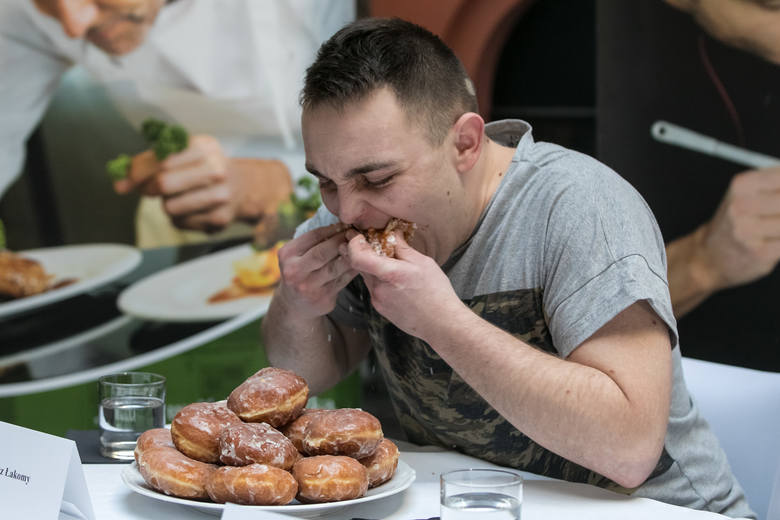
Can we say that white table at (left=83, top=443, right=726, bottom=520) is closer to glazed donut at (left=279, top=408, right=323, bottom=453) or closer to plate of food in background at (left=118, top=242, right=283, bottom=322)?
glazed donut at (left=279, top=408, right=323, bottom=453)

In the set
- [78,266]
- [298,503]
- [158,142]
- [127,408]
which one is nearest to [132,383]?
[127,408]

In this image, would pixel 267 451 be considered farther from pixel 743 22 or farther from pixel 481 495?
pixel 743 22

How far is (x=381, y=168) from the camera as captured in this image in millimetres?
1790

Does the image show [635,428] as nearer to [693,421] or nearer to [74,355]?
[693,421]

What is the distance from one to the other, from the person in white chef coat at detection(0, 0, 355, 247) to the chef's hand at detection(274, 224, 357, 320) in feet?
7.29

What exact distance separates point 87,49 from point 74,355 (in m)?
1.26

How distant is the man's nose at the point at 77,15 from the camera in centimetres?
386

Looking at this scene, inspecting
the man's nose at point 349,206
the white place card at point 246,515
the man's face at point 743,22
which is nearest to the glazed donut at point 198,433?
the white place card at point 246,515

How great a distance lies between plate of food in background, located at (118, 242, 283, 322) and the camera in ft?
13.5

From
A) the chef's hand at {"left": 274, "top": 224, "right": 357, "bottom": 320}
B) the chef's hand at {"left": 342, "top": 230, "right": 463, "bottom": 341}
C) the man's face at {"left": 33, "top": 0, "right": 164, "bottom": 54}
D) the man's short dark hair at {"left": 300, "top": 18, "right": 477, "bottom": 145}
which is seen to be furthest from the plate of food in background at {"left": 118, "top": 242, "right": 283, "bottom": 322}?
the chef's hand at {"left": 342, "top": 230, "right": 463, "bottom": 341}

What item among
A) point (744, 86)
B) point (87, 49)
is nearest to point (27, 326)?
point (87, 49)

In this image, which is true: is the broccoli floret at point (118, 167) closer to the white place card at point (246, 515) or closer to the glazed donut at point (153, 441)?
the glazed donut at point (153, 441)

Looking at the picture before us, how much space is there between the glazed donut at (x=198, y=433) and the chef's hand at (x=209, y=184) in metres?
2.73

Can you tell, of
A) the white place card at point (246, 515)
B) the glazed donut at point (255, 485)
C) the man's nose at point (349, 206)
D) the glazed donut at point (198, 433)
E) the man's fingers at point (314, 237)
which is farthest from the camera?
the man's fingers at point (314, 237)
